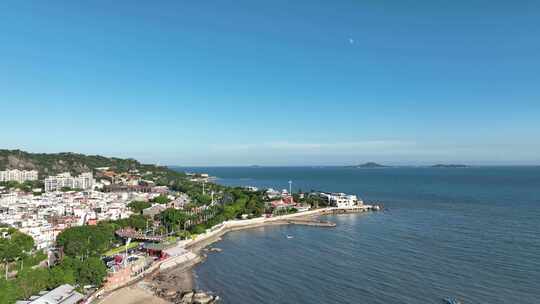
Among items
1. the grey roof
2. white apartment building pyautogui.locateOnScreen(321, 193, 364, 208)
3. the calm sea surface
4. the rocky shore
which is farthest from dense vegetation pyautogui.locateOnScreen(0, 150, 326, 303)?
the calm sea surface

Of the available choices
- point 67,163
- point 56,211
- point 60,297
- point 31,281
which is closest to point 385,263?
point 60,297

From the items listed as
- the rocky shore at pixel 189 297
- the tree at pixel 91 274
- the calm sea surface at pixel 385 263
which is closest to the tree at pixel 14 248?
the tree at pixel 91 274

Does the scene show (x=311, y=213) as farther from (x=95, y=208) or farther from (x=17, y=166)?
(x=17, y=166)

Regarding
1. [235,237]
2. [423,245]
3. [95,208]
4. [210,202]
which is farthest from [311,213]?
[95,208]

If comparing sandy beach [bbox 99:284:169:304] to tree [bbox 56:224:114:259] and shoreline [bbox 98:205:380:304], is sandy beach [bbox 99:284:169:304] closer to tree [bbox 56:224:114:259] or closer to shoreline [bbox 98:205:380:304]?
shoreline [bbox 98:205:380:304]

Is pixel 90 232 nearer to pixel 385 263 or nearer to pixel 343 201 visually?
pixel 385 263

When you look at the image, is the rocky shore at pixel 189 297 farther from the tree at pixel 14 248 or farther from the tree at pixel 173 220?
the tree at pixel 173 220
